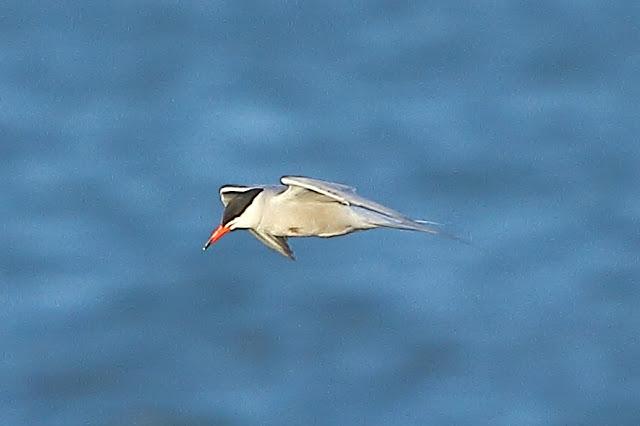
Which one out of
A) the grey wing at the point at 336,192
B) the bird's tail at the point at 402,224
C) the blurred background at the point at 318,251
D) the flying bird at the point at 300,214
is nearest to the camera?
the bird's tail at the point at 402,224

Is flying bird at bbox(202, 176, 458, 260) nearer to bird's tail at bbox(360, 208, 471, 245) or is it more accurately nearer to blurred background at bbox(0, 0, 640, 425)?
bird's tail at bbox(360, 208, 471, 245)

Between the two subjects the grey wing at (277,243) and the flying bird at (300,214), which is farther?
the grey wing at (277,243)

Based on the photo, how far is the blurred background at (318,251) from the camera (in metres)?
15.7

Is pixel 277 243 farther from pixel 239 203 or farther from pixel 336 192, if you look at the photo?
pixel 336 192

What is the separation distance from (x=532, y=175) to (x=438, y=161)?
0.84 m

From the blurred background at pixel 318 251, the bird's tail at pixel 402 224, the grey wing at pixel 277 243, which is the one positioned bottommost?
the bird's tail at pixel 402 224

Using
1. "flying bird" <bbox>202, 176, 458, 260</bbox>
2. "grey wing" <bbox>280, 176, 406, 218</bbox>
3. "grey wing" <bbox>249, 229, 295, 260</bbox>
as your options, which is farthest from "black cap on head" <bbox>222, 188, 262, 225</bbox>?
"grey wing" <bbox>280, 176, 406, 218</bbox>

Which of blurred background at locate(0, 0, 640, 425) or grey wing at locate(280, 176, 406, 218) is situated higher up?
blurred background at locate(0, 0, 640, 425)

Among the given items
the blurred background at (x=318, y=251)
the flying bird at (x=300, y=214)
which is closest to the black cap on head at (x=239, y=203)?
the flying bird at (x=300, y=214)

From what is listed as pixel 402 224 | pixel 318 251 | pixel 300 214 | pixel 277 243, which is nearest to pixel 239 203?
pixel 300 214

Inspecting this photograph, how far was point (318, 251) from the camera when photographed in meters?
16.0

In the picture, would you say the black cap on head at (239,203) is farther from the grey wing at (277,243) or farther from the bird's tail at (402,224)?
the bird's tail at (402,224)

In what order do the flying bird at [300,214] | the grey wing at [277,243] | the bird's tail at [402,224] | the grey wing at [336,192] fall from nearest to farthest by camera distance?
the bird's tail at [402,224], the grey wing at [336,192], the flying bird at [300,214], the grey wing at [277,243]

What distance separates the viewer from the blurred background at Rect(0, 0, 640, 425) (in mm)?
15656
